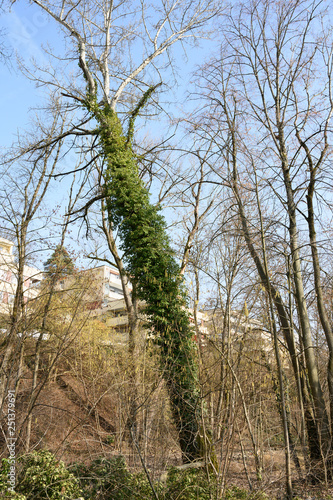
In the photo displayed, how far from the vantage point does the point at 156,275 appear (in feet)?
25.1

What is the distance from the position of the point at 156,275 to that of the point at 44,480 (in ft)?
12.4

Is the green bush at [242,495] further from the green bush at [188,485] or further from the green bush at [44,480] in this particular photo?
the green bush at [44,480]

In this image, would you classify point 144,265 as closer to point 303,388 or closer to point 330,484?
point 303,388

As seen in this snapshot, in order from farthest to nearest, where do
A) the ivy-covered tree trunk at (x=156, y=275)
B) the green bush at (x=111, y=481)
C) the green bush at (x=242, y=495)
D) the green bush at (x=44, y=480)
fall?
the ivy-covered tree trunk at (x=156, y=275) → the green bush at (x=111, y=481) → the green bush at (x=44, y=480) → the green bush at (x=242, y=495)

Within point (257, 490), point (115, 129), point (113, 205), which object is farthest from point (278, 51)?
point (257, 490)

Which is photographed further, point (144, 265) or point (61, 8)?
point (61, 8)

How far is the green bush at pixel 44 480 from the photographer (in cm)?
496

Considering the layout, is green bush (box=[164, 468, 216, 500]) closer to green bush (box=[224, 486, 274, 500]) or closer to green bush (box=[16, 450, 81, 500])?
green bush (box=[224, 486, 274, 500])

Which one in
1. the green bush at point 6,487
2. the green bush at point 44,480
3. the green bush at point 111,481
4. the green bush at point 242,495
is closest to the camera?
the green bush at point 6,487

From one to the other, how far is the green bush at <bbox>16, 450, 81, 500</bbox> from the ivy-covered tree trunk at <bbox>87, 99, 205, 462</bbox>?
6.43ft

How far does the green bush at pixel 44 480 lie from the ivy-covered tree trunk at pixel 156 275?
196 cm

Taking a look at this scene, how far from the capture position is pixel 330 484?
6.43 metres

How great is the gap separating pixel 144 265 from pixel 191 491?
12.5 ft

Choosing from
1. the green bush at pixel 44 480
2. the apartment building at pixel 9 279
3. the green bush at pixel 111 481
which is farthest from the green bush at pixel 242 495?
the apartment building at pixel 9 279
